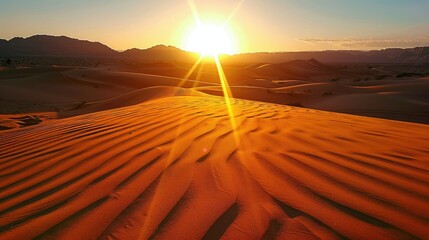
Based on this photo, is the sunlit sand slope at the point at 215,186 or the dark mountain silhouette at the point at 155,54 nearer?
the sunlit sand slope at the point at 215,186

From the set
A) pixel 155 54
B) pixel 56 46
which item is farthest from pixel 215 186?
pixel 56 46

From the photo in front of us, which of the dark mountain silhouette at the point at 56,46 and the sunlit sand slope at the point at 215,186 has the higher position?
the sunlit sand slope at the point at 215,186

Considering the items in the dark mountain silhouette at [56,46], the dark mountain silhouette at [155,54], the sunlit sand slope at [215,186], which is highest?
the sunlit sand slope at [215,186]

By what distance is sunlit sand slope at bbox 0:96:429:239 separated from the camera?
5.83ft

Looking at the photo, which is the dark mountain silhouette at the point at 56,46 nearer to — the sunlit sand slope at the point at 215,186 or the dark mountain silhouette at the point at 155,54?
the dark mountain silhouette at the point at 155,54

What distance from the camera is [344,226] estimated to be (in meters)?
1.75

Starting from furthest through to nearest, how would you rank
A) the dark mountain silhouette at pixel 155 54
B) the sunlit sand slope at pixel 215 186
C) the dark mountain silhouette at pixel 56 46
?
1. the dark mountain silhouette at pixel 155 54
2. the dark mountain silhouette at pixel 56 46
3. the sunlit sand slope at pixel 215 186

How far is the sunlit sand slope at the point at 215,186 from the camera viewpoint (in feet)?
5.83

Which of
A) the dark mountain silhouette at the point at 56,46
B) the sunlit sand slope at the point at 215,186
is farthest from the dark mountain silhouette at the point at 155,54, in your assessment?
the sunlit sand slope at the point at 215,186

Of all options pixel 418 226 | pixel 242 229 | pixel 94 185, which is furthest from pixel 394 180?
pixel 94 185

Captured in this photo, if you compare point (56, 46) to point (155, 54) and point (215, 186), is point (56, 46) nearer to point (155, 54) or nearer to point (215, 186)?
point (155, 54)

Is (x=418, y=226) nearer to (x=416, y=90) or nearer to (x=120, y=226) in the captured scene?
(x=120, y=226)

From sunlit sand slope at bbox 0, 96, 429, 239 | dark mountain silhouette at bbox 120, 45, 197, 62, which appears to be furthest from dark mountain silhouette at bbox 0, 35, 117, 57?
sunlit sand slope at bbox 0, 96, 429, 239

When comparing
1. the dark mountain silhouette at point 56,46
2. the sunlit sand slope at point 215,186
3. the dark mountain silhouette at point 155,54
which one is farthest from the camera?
the dark mountain silhouette at point 155,54
